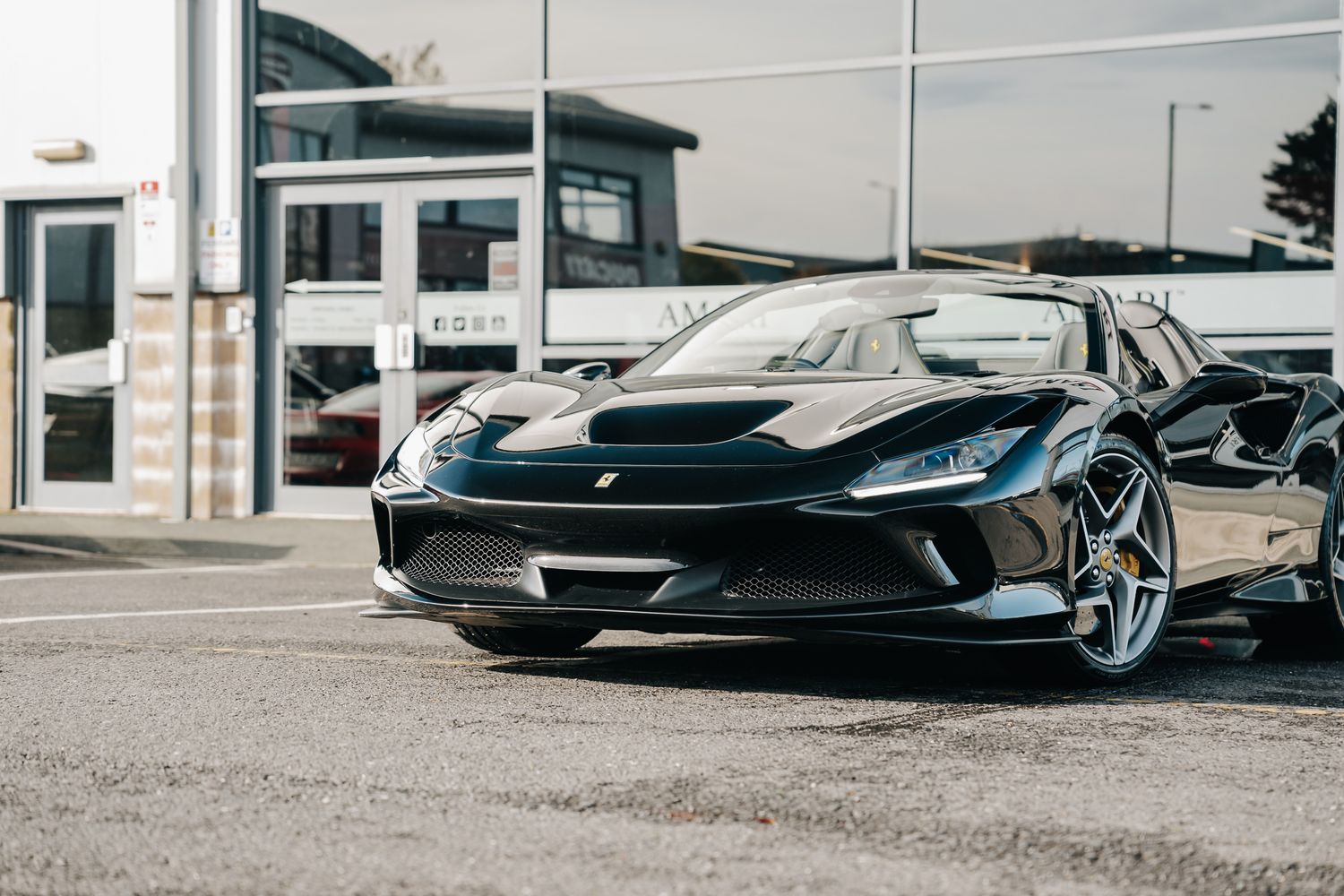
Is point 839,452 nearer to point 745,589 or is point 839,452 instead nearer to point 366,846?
point 745,589

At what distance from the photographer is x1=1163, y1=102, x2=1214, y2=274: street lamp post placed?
31.1 feet

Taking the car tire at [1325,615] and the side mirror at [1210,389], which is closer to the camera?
the side mirror at [1210,389]

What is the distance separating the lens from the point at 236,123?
37.7 feet

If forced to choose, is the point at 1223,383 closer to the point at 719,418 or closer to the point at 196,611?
the point at 719,418

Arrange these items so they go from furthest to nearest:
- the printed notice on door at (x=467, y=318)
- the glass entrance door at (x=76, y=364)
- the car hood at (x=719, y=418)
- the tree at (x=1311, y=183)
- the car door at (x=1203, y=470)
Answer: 1. the glass entrance door at (x=76, y=364)
2. the printed notice on door at (x=467, y=318)
3. the tree at (x=1311, y=183)
4. the car door at (x=1203, y=470)
5. the car hood at (x=719, y=418)

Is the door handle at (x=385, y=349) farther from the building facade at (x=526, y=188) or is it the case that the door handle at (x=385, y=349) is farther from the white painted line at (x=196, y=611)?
the white painted line at (x=196, y=611)

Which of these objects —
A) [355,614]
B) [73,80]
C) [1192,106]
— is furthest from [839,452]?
[73,80]

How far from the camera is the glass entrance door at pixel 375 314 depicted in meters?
11.1

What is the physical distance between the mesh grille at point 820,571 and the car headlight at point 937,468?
12 cm

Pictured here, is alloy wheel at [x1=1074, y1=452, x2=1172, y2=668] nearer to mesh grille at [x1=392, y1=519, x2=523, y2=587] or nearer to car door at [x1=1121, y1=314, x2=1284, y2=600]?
car door at [x1=1121, y1=314, x2=1284, y2=600]

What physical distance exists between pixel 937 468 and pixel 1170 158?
20.1 feet

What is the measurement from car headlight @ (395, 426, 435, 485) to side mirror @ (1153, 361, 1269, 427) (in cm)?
199

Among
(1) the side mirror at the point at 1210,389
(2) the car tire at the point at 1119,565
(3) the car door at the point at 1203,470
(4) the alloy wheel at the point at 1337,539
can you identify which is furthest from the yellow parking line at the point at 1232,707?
(4) the alloy wheel at the point at 1337,539

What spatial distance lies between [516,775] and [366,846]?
542 millimetres
